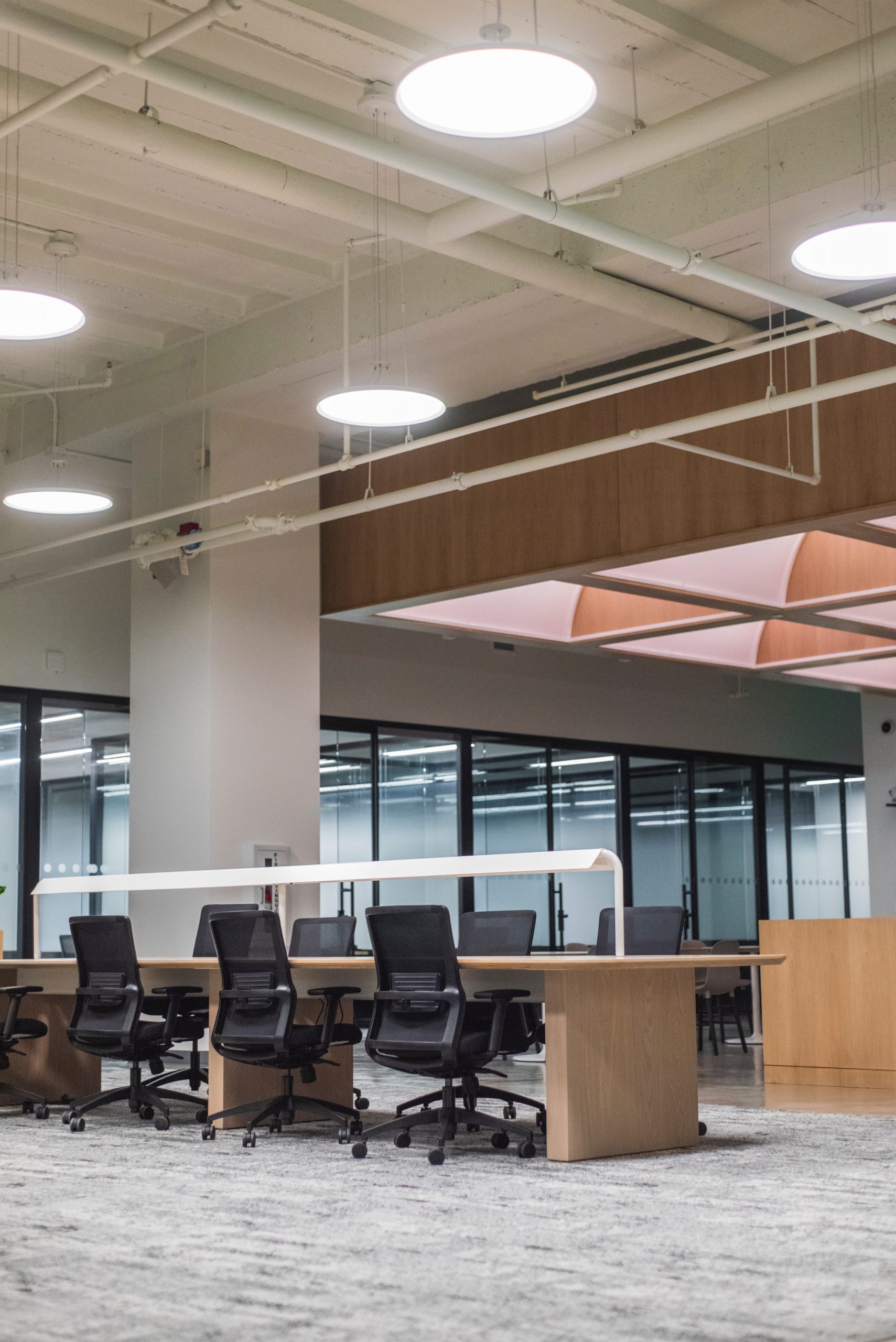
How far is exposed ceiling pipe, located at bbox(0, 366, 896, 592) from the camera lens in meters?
7.57

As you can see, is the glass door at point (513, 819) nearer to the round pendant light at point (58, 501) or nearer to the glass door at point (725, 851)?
the glass door at point (725, 851)

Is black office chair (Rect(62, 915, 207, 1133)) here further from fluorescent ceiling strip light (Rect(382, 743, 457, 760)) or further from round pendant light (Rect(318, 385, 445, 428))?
fluorescent ceiling strip light (Rect(382, 743, 457, 760))

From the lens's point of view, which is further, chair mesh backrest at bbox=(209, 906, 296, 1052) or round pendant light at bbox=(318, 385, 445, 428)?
round pendant light at bbox=(318, 385, 445, 428)

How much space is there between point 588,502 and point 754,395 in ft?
4.88

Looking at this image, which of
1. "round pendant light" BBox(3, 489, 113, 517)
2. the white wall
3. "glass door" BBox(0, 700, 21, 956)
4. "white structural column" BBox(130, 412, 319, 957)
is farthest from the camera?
the white wall

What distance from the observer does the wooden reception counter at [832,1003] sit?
9.23 m

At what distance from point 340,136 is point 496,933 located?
390 cm

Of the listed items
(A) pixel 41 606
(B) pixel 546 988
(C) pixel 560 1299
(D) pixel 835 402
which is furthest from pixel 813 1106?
(A) pixel 41 606

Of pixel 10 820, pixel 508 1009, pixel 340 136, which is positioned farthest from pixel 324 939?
pixel 10 820

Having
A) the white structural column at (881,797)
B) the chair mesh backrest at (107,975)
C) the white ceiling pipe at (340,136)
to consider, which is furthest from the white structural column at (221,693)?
the white structural column at (881,797)

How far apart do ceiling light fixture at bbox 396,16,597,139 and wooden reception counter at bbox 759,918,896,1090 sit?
560cm

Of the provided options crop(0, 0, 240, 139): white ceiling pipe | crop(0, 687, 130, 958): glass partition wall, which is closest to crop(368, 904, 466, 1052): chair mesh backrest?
crop(0, 0, 240, 139): white ceiling pipe

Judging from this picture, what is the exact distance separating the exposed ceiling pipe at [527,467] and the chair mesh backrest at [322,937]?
2761mm

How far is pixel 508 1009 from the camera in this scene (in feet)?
22.5
